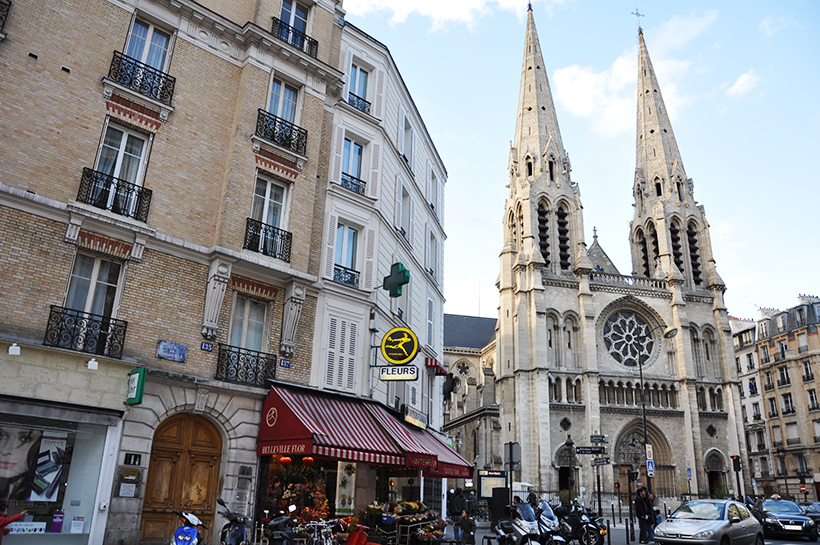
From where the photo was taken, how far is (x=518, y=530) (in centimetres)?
1223

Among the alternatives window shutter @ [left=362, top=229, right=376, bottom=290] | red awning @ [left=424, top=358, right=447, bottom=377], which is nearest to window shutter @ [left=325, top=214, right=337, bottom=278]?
window shutter @ [left=362, top=229, right=376, bottom=290]

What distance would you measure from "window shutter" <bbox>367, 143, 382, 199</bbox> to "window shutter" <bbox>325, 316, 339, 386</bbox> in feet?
12.7

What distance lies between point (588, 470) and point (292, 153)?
30317mm

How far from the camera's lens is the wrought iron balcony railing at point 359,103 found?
16.2 metres

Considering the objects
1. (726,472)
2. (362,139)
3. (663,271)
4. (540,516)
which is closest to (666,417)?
(726,472)

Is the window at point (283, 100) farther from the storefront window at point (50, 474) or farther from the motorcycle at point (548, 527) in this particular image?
the motorcycle at point (548, 527)

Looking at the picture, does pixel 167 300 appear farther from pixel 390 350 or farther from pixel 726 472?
pixel 726 472

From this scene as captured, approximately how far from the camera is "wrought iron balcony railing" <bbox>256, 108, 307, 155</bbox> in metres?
13.3

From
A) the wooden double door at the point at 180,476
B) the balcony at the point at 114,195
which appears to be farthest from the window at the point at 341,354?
the balcony at the point at 114,195

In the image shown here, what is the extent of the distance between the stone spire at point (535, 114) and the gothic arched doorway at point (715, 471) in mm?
24356

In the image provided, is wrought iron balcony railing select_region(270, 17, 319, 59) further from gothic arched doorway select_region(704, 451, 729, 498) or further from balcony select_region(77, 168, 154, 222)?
gothic arched doorway select_region(704, 451, 729, 498)

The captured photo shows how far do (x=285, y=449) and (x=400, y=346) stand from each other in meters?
3.93

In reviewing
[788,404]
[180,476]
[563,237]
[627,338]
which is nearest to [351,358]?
[180,476]

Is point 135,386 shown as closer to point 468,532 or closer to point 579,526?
point 468,532
